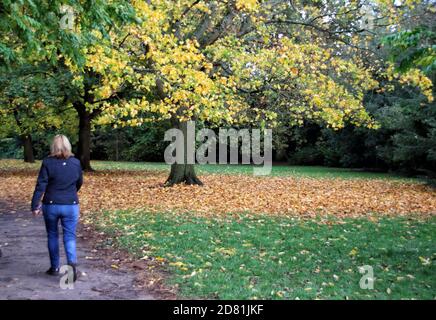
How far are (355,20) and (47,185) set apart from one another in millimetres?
14776

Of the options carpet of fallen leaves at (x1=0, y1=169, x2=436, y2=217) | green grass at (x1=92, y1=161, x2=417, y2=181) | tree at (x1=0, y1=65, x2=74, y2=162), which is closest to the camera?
carpet of fallen leaves at (x1=0, y1=169, x2=436, y2=217)

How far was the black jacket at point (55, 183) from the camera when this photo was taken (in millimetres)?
6332

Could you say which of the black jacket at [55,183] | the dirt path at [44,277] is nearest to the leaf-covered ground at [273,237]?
the dirt path at [44,277]

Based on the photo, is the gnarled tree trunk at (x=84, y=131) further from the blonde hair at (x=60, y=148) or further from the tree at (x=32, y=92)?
the blonde hair at (x=60, y=148)

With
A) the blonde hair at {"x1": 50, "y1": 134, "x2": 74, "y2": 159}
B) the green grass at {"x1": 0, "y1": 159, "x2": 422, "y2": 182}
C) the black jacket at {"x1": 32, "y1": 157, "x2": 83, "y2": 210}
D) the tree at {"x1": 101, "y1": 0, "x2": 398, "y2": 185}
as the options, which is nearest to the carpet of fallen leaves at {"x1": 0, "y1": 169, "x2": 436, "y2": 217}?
the tree at {"x1": 101, "y1": 0, "x2": 398, "y2": 185}

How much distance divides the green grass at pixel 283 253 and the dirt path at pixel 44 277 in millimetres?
694

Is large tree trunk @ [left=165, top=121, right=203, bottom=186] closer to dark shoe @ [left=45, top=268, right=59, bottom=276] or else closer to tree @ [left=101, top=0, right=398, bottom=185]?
tree @ [left=101, top=0, right=398, bottom=185]

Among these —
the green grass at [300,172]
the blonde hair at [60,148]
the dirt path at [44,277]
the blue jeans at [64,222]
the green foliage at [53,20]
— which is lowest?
the dirt path at [44,277]

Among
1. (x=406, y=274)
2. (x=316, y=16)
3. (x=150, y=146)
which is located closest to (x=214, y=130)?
(x=150, y=146)

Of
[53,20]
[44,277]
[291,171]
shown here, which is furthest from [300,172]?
[44,277]

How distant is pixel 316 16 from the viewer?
60.7 feet

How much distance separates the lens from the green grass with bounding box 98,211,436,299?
6105mm

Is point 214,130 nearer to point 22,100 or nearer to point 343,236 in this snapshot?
point 22,100

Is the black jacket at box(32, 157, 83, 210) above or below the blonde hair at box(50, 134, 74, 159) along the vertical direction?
below
